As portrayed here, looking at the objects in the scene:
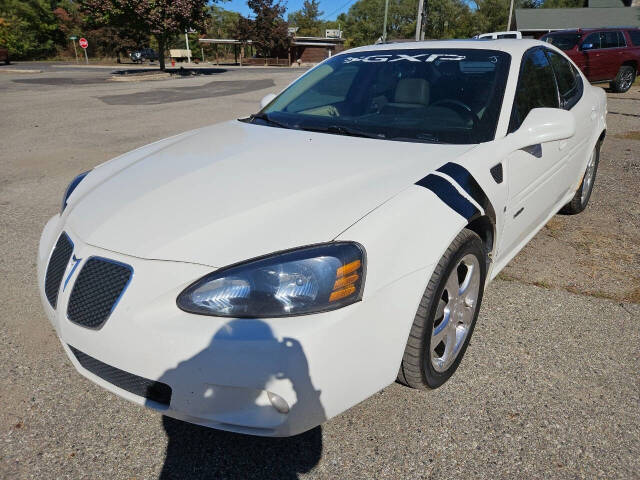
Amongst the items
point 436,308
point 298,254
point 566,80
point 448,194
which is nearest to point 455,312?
point 436,308

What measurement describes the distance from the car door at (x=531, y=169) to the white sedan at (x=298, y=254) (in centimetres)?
2

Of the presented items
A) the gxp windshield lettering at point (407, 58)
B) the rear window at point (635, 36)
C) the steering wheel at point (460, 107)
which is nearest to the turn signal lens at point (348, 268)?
the steering wheel at point (460, 107)

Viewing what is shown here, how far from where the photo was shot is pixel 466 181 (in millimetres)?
2080

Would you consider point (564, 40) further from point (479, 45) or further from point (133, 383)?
point (133, 383)

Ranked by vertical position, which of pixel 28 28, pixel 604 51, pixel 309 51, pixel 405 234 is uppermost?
pixel 28 28

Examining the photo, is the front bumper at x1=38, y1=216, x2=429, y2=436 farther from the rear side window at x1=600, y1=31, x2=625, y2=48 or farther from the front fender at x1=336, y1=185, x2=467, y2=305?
the rear side window at x1=600, y1=31, x2=625, y2=48

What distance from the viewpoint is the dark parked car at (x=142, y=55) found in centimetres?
4848

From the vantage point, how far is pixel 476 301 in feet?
7.74

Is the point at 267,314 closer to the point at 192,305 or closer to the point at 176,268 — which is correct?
the point at 192,305

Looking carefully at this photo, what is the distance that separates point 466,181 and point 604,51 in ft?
51.0

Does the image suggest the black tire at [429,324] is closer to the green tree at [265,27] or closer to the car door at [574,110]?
the car door at [574,110]

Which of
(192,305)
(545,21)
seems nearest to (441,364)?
(192,305)

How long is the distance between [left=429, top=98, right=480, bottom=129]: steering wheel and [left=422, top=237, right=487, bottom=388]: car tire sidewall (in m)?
0.72

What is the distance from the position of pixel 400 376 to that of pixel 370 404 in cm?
23
